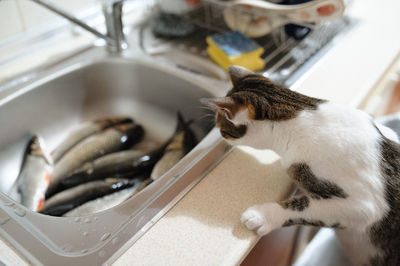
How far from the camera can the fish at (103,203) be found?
748mm

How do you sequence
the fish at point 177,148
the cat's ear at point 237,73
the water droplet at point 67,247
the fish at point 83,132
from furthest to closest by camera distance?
the fish at point 83,132 < the fish at point 177,148 < the cat's ear at point 237,73 < the water droplet at point 67,247

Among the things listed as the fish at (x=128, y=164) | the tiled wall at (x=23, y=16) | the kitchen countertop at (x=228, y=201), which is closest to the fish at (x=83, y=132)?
the fish at (x=128, y=164)

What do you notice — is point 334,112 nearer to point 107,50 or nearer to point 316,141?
point 316,141

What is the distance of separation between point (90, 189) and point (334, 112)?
57 cm

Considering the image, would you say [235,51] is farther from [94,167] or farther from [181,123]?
[94,167]

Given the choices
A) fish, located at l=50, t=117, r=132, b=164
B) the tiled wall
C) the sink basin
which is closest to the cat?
the sink basin

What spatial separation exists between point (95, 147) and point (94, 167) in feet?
0.28

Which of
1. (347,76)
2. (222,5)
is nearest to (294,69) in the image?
(347,76)

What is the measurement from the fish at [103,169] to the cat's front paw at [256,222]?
0.41 metres

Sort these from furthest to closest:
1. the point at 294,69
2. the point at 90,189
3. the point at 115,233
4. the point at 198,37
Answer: the point at 198,37
the point at 294,69
the point at 90,189
the point at 115,233

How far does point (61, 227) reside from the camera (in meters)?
0.57

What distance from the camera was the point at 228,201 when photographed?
Result: 626 millimetres

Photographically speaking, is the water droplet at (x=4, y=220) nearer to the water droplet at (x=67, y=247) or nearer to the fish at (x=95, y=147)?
the water droplet at (x=67, y=247)

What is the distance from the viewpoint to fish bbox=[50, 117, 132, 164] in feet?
3.12
